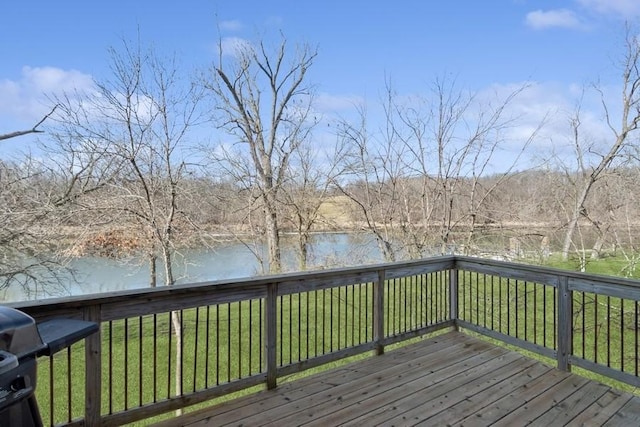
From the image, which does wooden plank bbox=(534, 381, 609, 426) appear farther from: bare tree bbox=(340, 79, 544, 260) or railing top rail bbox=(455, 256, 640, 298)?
bare tree bbox=(340, 79, 544, 260)

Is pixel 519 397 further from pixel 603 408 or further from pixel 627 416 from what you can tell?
pixel 627 416

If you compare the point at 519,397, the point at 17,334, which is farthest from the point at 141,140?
the point at 519,397

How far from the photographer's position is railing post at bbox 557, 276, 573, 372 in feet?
10.3

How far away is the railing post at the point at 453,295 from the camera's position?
416 cm

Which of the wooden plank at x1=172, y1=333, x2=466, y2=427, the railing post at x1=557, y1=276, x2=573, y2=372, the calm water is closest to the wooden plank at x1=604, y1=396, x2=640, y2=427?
the railing post at x1=557, y1=276, x2=573, y2=372

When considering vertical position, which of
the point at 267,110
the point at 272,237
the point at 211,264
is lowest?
the point at 211,264

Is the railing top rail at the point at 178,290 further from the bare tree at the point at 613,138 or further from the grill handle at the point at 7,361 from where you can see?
the bare tree at the point at 613,138

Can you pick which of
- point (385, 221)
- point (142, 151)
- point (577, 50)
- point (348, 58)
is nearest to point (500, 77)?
point (577, 50)

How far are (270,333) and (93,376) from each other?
3.70 feet

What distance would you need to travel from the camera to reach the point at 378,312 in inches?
137

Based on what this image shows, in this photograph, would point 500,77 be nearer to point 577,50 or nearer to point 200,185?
point 577,50

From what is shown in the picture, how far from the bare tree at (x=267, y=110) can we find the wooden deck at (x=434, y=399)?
226 inches

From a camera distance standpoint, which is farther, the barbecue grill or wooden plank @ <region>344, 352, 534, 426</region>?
wooden plank @ <region>344, 352, 534, 426</region>

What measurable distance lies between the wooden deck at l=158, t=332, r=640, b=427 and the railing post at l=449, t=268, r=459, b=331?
816mm
